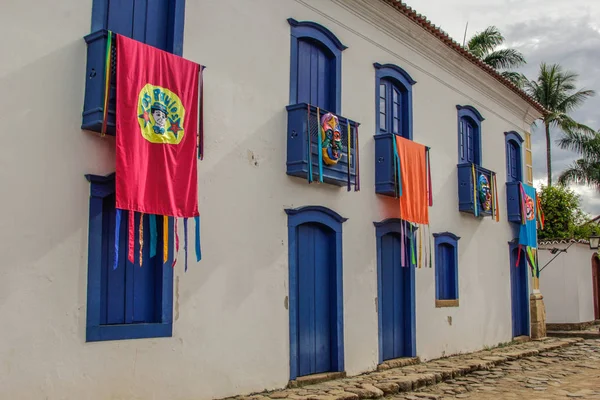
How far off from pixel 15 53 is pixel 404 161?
6749 mm

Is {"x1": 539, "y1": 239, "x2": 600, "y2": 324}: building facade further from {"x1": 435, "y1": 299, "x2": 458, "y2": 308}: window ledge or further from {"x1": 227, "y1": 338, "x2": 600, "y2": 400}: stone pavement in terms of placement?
{"x1": 435, "y1": 299, "x2": 458, "y2": 308}: window ledge

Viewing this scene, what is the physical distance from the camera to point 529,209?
1700 centimetres

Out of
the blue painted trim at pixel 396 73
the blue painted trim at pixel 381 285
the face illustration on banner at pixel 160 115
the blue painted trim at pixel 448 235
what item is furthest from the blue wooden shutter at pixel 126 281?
the blue painted trim at pixel 448 235

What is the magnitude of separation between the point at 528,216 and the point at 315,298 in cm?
875

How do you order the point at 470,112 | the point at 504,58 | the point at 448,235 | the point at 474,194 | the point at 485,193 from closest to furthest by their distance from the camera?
the point at 448,235, the point at 474,194, the point at 485,193, the point at 470,112, the point at 504,58

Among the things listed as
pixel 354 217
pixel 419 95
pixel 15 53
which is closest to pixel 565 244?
pixel 419 95

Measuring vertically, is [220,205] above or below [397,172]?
below

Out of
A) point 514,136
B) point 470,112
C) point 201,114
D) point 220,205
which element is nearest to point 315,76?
point 201,114

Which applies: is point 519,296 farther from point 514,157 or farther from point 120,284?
point 120,284

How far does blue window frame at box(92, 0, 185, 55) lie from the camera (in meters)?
7.31

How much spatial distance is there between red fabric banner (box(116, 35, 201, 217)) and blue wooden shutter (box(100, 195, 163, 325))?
398 mm

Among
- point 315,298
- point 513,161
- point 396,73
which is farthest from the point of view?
point 513,161

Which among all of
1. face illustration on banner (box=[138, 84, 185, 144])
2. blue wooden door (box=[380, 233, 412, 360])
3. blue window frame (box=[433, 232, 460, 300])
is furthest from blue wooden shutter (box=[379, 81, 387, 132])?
face illustration on banner (box=[138, 84, 185, 144])

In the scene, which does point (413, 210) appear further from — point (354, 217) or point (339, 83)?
point (339, 83)
